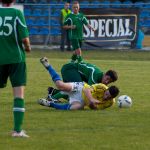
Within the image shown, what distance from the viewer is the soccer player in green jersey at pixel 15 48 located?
9539 mm

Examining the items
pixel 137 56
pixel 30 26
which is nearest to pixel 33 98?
pixel 137 56

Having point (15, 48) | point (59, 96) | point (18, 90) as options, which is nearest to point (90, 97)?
point (59, 96)

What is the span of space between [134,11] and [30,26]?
5555 mm

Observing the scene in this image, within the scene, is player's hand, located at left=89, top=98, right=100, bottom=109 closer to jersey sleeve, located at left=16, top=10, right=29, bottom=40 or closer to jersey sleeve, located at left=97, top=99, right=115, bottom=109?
jersey sleeve, located at left=97, top=99, right=115, bottom=109

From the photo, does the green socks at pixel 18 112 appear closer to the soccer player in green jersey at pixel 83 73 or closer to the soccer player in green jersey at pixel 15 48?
the soccer player in green jersey at pixel 15 48

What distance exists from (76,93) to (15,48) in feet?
10.4

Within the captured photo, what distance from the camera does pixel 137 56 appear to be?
29.4 meters

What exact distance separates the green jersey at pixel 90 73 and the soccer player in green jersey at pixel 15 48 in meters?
3.80

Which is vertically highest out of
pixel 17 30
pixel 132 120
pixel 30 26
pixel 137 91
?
pixel 17 30

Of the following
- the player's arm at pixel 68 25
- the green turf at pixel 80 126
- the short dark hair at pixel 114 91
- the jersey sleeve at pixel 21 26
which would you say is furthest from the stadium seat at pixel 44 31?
the jersey sleeve at pixel 21 26

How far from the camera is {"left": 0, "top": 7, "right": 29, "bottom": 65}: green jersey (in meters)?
9.54

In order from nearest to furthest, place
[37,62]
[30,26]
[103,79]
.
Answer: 1. [103,79]
2. [37,62]
3. [30,26]

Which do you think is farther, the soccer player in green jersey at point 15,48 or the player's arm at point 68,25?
the player's arm at point 68,25

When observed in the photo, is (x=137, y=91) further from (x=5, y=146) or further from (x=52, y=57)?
(x=52, y=57)
